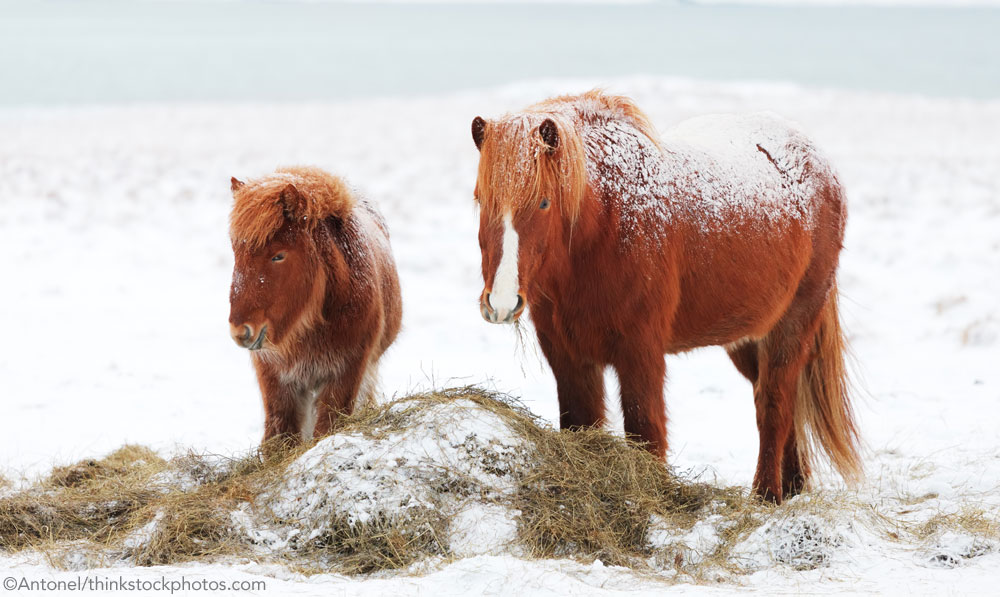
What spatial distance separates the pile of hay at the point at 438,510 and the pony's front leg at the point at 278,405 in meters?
0.44

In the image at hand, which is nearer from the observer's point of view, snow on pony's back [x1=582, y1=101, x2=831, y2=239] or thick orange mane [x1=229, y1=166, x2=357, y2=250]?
snow on pony's back [x1=582, y1=101, x2=831, y2=239]

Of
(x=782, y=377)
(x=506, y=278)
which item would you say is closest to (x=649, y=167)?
(x=506, y=278)

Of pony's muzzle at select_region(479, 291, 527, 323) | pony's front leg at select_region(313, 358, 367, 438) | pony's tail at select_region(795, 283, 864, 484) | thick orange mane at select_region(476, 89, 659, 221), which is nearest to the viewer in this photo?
pony's muzzle at select_region(479, 291, 527, 323)

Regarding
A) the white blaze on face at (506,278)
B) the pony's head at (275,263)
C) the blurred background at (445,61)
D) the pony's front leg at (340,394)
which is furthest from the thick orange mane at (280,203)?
the blurred background at (445,61)

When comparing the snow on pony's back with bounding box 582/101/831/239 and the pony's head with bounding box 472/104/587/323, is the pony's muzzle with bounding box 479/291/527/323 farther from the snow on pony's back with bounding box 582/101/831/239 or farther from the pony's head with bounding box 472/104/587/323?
the snow on pony's back with bounding box 582/101/831/239

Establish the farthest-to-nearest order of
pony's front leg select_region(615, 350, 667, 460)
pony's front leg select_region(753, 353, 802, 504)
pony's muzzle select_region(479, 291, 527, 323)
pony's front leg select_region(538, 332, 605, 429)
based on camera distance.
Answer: pony's front leg select_region(753, 353, 802, 504) < pony's front leg select_region(538, 332, 605, 429) < pony's front leg select_region(615, 350, 667, 460) < pony's muzzle select_region(479, 291, 527, 323)

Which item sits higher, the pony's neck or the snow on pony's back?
the snow on pony's back

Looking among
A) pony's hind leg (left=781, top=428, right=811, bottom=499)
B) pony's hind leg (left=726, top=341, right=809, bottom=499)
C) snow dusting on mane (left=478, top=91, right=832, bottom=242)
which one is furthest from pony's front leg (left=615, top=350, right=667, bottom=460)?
pony's hind leg (left=781, top=428, right=811, bottom=499)

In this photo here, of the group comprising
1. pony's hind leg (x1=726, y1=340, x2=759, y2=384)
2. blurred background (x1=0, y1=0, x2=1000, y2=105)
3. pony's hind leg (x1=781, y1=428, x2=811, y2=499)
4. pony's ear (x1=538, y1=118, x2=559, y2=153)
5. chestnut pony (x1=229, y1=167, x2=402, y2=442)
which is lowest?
pony's hind leg (x1=781, y1=428, x2=811, y2=499)

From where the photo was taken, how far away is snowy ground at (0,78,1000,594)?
4770 millimetres

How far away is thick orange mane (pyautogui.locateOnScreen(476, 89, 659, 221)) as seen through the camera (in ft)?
12.1

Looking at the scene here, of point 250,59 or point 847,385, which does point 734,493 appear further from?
point 250,59

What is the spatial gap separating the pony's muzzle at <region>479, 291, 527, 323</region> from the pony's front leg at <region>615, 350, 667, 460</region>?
0.76 meters

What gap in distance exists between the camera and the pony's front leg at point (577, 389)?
4375mm
